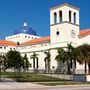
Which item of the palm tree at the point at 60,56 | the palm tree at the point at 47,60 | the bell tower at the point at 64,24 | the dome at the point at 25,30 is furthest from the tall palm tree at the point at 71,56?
the dome at the point at 25,30

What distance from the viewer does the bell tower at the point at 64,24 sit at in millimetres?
86812

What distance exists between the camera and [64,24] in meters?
86.9

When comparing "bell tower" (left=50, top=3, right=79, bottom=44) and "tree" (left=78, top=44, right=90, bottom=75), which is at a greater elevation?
"bell tower" (left=50, top=3, right=79, bottom=44)

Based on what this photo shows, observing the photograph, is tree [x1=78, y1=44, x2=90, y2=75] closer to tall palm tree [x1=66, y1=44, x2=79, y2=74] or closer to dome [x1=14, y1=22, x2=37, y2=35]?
tall palm tree [x1=66, y1=44, x2=79, y2=74]

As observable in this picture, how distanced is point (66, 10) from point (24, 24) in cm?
4785

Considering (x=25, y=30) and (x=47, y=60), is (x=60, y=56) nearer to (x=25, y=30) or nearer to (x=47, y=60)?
(x=47, y=60)

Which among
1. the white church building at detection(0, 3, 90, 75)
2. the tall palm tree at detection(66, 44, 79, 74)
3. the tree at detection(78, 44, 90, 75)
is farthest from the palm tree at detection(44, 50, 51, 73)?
the tree at detection(78, 44, 90, 75)

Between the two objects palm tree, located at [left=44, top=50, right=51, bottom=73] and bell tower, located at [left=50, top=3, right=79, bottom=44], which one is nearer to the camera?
bell tower, located at [left=50, top=3, right=79, bottom=44]

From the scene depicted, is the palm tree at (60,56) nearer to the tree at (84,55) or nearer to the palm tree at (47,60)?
the palm tree at (47,60)

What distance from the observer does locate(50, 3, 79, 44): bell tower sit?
86.8 m

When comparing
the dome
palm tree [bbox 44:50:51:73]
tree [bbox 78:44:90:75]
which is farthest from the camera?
the dome

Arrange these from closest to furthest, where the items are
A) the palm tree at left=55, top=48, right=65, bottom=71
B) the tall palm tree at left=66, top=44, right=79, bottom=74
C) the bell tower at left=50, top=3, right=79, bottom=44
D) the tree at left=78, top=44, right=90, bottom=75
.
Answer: the tree at left=78, top=44, right=90, bottom=75, the tall palm tree at left=66, top=44, right=79, bottom=74, the palm tree at left=55, top=48, right=65, bottom=71, the bell tower at left=50, top=3, right=79, bottom=44

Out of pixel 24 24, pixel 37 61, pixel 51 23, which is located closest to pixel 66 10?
pixel 51 23

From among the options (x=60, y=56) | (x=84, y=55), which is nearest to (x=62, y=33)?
(x=60, y=56)
